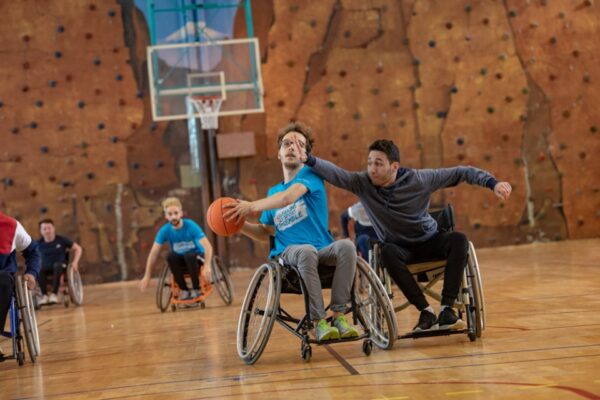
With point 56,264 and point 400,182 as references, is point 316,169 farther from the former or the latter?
point 56,264

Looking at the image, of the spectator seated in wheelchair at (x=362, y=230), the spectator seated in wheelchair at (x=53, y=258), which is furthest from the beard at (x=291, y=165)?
the spectator seated in wheelchair at (x=53, y=258)

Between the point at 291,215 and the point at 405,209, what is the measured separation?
526 millimetres

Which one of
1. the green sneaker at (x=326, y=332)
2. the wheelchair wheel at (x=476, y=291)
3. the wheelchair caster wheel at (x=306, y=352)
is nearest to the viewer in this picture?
the green sneaker at (x=326, y=332)

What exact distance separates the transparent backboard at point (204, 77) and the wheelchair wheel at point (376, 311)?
6.45 meters

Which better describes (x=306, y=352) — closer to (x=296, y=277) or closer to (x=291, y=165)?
(x=296, y=277)

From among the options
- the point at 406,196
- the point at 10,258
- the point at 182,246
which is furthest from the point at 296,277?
the point at 182,246

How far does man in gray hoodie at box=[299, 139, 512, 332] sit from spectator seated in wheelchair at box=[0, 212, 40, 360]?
1.62 meters

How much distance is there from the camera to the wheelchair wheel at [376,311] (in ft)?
11.9

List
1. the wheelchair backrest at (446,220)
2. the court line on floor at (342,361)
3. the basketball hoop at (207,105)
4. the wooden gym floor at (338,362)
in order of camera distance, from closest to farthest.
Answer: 1. the wooden gym floor at (338,362)
2. the court line on floor at (342,361)
3. the wheelchair backrest at (446,220)
4. the basketball hoop at (207,105)

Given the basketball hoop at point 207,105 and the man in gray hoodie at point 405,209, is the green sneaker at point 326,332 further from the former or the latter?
the basketball hoop at point 207,105

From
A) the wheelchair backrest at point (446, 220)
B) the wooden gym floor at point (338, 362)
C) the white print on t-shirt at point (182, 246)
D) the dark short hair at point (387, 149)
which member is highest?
the dark short hair at point (387, 149)

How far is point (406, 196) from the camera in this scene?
3.98 meters

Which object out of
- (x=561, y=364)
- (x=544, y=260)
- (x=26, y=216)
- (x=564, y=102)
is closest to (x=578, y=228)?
(x=564, y=102)

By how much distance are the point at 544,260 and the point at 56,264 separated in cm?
483
